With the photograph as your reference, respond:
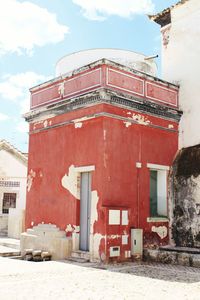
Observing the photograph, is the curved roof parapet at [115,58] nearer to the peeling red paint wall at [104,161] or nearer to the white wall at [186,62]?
the white wall at [186,62]

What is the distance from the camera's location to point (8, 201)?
25.7 meters

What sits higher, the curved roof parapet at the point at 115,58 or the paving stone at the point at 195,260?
the curved roof parapet at the point at 115,58

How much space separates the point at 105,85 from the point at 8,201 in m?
16.7

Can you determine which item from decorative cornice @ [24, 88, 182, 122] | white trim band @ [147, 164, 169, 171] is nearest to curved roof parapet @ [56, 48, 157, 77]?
decorative cornice @ [24, 88, 182, 122]

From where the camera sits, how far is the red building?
10789 mm

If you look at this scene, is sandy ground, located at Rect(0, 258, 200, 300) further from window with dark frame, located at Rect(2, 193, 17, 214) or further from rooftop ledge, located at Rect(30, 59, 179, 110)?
window with dark frame, located at Rect(2, 193, 17, 214)

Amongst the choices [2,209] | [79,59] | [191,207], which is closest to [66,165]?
[191,207]

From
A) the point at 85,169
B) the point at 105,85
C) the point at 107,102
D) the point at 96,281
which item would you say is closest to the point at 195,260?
the point at 96,281

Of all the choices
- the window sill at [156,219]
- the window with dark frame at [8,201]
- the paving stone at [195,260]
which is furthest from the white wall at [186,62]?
the window with dark frame at [8,201]

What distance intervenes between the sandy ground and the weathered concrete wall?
7.28 feet

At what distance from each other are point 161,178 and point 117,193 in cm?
230

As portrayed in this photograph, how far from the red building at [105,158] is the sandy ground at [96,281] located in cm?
130

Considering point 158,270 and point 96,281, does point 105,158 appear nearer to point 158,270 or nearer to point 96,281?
point 158,270

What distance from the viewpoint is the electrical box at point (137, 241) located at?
432 inches
